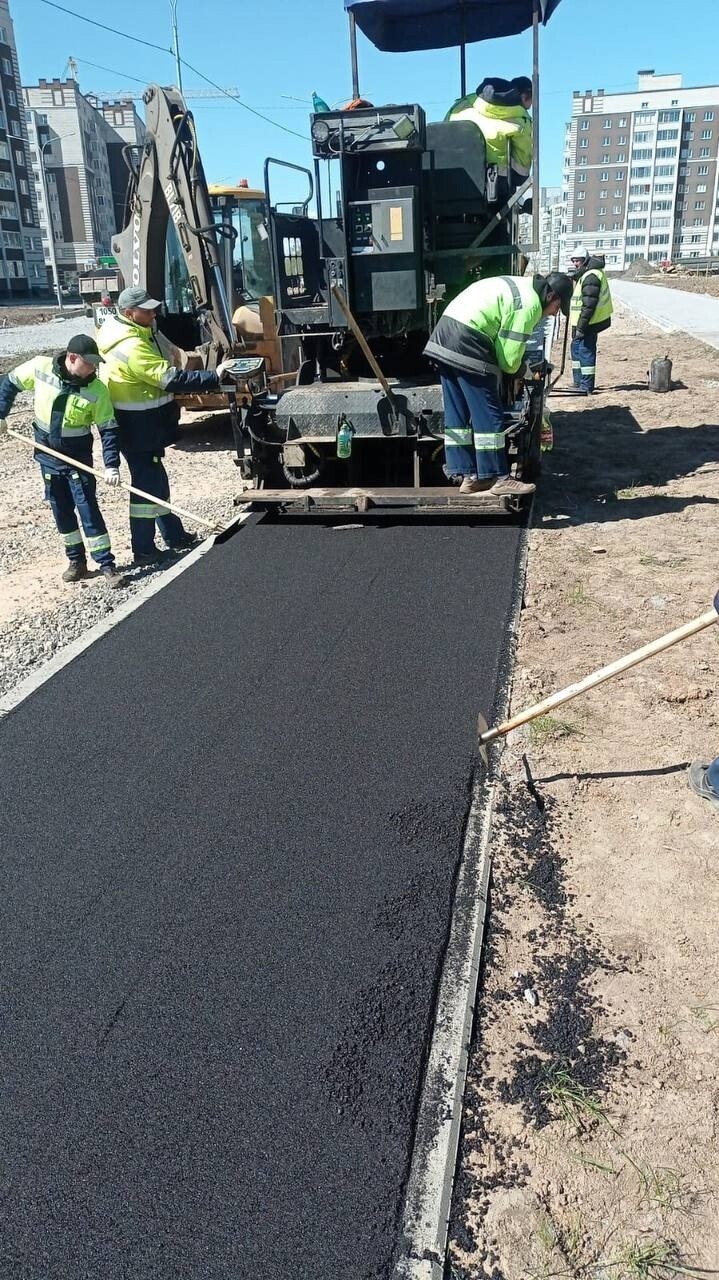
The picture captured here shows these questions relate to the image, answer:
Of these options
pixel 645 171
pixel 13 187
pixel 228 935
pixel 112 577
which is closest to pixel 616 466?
pixel 112 577

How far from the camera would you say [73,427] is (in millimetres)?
5637

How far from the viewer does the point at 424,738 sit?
11.3 ft

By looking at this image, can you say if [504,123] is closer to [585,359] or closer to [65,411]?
[65,411]

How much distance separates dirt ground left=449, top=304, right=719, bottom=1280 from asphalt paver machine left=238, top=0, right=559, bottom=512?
184 cm

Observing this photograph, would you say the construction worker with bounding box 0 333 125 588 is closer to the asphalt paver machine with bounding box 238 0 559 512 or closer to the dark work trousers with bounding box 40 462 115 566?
the dark work trousers with bounding box 40 462 115 566

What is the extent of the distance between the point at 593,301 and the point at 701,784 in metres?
9.07

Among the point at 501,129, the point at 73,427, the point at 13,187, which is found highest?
the point at 13,187

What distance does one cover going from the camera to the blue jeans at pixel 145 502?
19.7ft

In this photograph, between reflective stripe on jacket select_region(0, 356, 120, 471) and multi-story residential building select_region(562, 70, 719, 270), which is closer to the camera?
reflective stripe on jacket select_region(0, 356, 120, 471)

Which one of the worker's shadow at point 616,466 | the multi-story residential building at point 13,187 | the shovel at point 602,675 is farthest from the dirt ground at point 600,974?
the multi-story residential building at point 13,187

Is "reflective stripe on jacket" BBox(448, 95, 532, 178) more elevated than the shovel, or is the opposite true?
"reflective stripe on jacket" BBox(448, 95, 532, 178)

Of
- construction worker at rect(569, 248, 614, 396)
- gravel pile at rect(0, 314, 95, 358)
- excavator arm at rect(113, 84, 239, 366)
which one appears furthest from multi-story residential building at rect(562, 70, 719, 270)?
excavator arm at rect(113, 84, 239, 366)

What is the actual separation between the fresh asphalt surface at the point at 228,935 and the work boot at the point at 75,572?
5.15 feet

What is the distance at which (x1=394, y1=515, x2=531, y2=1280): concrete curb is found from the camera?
1748 mm
